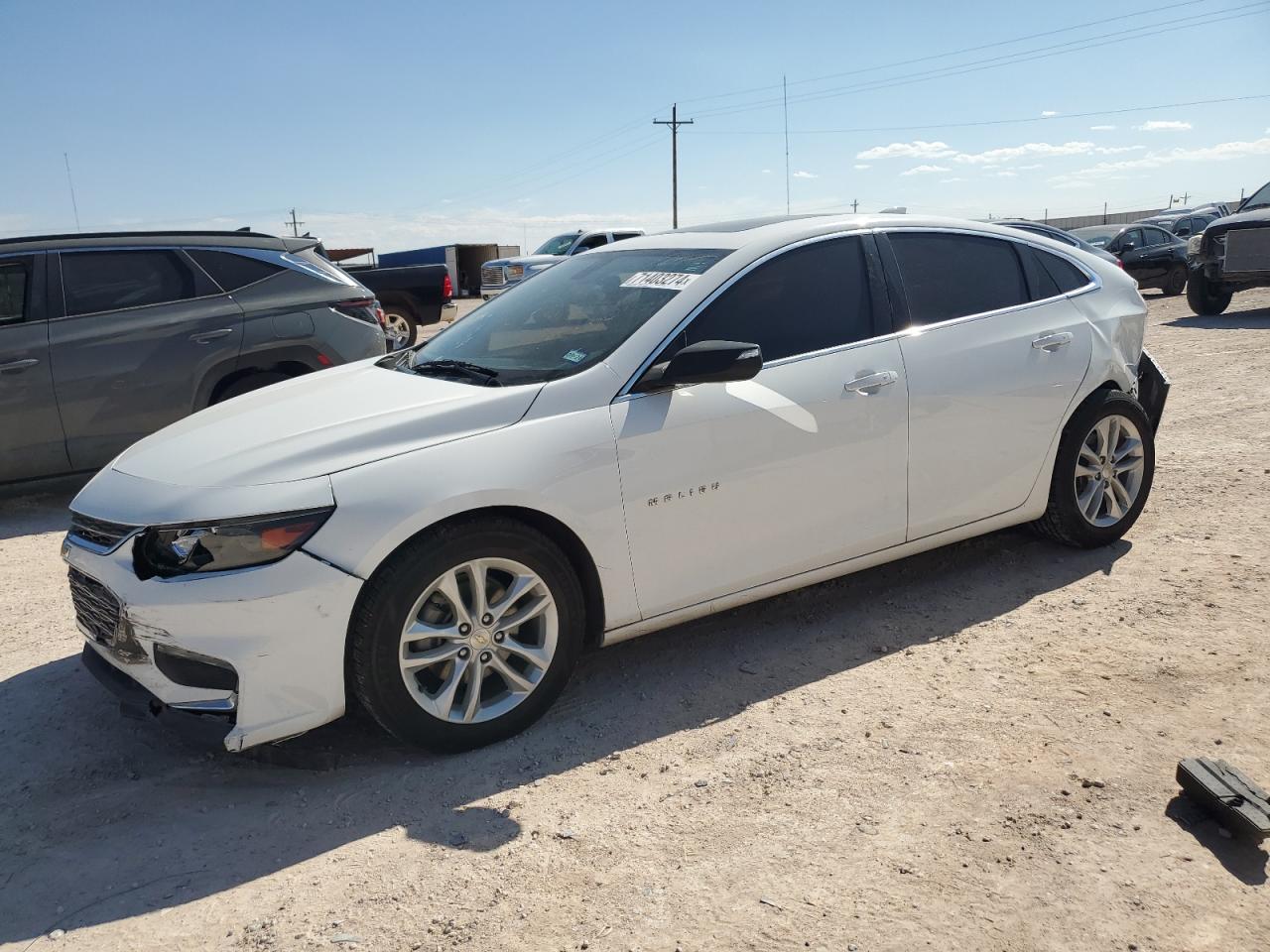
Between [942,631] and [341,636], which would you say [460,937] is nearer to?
[341,636]

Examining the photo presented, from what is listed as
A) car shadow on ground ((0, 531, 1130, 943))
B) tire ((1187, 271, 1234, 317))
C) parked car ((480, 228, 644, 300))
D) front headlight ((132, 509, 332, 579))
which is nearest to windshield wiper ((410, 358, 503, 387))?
front headlight ((132, 509, 332, 579))

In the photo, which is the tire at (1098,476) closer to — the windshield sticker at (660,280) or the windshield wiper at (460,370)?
the windshield sticker at (660,280)

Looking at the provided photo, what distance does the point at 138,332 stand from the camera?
6.71m

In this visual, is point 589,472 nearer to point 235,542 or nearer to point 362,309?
point 235,542

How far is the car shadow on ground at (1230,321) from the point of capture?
13078mm

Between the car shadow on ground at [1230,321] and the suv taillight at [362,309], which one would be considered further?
the car shadow on ground at [1230,321]

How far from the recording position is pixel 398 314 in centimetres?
1528

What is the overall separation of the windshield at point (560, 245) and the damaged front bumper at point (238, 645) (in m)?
21.1

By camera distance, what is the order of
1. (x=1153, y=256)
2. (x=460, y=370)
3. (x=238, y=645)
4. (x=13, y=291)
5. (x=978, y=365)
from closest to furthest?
(x=238, y=645)
(x=460, y=370)
(x=978, y=365)
(x=13, y=291)
(x=1153, y=256)

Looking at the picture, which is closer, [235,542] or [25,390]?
[235,542]

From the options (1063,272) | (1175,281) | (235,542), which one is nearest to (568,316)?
(235,542)

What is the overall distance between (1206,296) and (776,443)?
529 inches

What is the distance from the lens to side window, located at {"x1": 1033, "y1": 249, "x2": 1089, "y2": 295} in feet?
15.5

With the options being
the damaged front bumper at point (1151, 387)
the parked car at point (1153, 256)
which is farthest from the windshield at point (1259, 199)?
the damaged front bumper at point (1151, 387)
